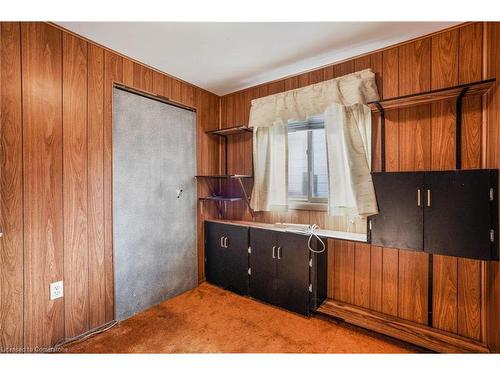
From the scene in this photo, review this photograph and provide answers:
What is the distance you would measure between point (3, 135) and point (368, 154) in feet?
8.66

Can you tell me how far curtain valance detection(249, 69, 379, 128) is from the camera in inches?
78.3

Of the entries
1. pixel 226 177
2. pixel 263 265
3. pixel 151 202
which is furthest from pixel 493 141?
pixel 151 202

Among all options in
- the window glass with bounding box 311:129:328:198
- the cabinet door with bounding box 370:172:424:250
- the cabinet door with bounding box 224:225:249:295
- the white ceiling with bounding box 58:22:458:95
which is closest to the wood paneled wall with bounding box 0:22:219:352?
the white ceiling with bounding box 58:22:458:95

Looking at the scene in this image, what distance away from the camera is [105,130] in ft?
6.61

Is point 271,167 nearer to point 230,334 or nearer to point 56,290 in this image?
point 230,334

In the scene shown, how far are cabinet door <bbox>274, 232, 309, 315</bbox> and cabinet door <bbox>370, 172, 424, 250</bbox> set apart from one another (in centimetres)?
62

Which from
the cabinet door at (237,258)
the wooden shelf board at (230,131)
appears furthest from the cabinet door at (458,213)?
the wooden shelf board at (230,131)

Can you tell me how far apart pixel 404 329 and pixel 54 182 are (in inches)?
111

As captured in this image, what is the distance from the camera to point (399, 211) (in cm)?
173

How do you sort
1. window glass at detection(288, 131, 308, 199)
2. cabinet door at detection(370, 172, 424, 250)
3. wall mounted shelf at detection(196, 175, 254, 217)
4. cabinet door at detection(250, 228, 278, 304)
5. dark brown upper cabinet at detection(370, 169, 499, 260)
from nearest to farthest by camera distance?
dark brown upper cabinet at detection(370, 169, 499, 260), cabinet door at detection(370, 172, 424, 250), cabinet door at detection(250, 228, 278, 304), window glass at detection(288, 131, 308, 199), wall mounted shelf at detection(196, 175, 254, 217)

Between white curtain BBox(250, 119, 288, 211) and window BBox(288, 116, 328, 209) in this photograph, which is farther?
white curtain BBox(250, 119, 288, 211)

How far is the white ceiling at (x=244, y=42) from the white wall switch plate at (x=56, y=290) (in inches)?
74.1

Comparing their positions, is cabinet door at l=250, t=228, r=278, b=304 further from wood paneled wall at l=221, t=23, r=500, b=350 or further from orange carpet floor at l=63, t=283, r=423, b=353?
wood paneled wall at l=221, t=23, r=500, b=350

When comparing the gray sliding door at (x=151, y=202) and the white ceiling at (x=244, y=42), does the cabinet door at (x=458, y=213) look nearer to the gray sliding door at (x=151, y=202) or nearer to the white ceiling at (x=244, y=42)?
the white ceiling at (x=244, y=42)
